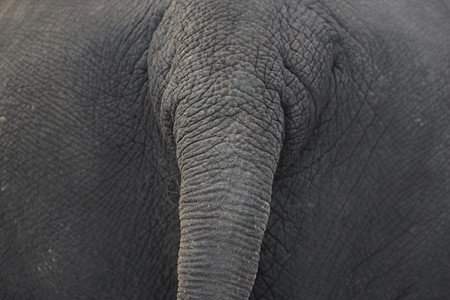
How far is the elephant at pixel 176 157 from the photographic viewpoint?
3.06m

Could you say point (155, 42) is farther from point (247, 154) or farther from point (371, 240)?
point (371, 240)

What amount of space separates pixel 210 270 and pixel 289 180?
752 millimetres

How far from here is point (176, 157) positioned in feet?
9.74

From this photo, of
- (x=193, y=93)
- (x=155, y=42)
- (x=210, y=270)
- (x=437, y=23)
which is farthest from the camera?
(x=437, y=23)

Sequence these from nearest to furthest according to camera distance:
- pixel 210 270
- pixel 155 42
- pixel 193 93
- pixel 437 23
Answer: pixel 210 270 → pixel 193 93 → pixel 155 42 → pixel 437 23

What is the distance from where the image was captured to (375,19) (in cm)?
310

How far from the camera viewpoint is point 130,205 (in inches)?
125

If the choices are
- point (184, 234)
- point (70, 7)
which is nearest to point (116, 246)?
point (184, 234)

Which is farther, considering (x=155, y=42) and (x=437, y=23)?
(x=437, y=23)

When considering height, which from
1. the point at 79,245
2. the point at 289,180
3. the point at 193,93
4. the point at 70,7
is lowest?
the point at 79,245

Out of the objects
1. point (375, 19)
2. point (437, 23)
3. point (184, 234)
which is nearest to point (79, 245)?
point (184, 234)

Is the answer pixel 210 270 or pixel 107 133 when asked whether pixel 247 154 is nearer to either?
pixel 210 270

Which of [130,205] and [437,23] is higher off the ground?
[437,23]

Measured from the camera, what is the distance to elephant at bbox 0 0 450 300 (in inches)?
120
